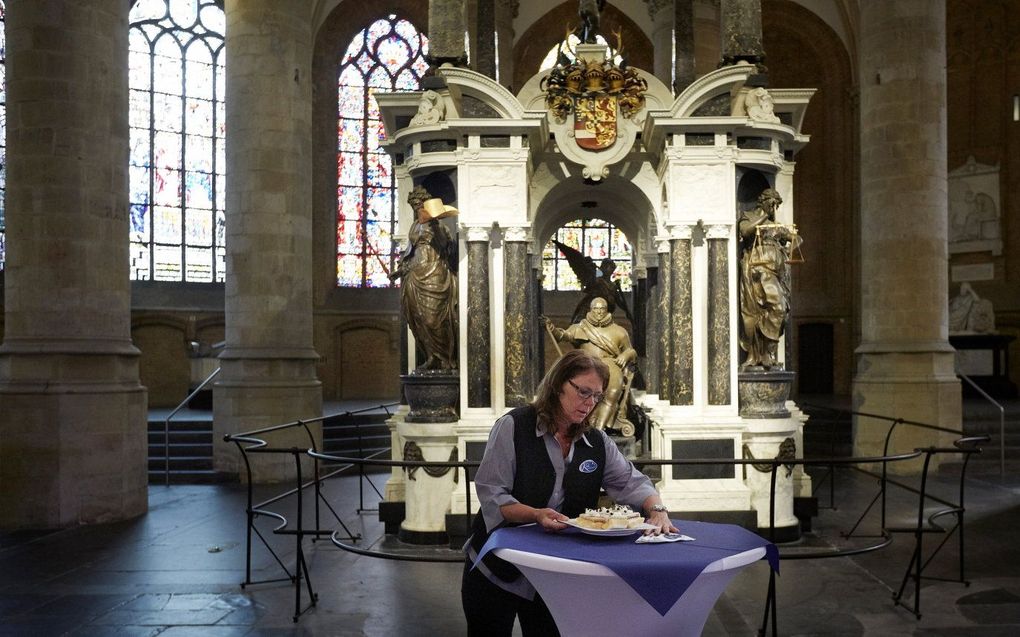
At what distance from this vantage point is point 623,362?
9.42 m

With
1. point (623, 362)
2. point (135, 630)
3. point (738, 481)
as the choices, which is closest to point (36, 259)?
point (135, 630)

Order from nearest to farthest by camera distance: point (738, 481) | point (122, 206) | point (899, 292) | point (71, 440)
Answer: point (738, 481)
point (71, 440)
point (122, 206)
point (899, 292)

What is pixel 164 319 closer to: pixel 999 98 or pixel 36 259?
pixel 36 259

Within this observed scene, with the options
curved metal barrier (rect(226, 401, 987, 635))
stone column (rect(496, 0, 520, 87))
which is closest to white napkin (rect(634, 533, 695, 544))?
curved metal barrier (rect(226, 401, 987, 635))

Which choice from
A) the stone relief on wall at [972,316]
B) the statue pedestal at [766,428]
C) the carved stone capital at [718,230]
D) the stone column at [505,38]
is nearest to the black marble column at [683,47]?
the carved stone capital at [718,230]

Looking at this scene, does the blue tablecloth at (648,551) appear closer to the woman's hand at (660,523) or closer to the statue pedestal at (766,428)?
the woman's hand at (660,523)

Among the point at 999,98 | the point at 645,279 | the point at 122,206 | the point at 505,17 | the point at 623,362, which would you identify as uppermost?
the point at 505,17

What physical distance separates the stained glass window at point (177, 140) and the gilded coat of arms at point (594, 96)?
17.0 m

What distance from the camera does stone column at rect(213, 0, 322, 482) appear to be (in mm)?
14719

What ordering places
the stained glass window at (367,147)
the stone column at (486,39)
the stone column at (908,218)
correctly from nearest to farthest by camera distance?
the stone column at (486,39), the stone column at (908,218), the stained glass window at (367,147)

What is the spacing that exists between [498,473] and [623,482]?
57 cm

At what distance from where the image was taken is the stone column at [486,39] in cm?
1108

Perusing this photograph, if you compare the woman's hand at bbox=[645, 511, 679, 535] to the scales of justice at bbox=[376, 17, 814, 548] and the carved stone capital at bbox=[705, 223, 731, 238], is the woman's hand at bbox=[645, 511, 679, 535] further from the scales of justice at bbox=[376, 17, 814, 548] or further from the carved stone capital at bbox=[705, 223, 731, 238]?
the carved stone capital at bbox=[705, 223, 731, 238]

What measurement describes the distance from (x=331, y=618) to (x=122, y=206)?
662cm
